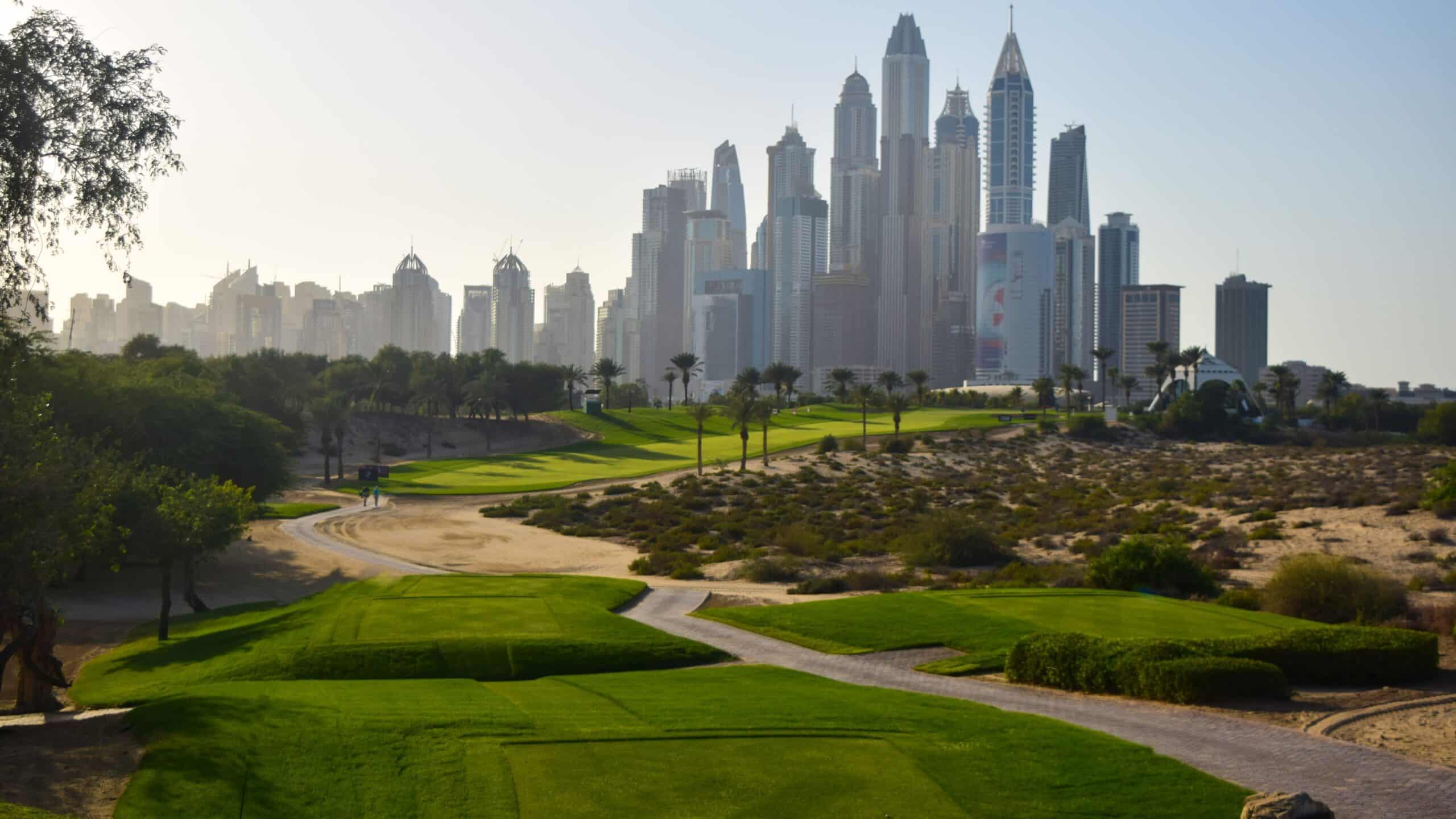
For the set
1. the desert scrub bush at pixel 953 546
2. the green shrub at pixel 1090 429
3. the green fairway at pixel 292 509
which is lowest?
the green fairway at pixel 292 509

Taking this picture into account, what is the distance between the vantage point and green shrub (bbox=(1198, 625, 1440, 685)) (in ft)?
68.1

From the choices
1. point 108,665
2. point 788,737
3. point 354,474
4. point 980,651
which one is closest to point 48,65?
point 108,665

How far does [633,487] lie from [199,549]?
4488cm

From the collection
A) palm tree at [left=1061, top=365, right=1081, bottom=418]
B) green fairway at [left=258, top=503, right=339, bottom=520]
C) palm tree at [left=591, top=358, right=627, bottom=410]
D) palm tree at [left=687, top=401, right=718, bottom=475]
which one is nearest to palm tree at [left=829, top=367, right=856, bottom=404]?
palm tree at [left=1061, top=365, right=1081, bottom=418]

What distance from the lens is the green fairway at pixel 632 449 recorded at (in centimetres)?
8488

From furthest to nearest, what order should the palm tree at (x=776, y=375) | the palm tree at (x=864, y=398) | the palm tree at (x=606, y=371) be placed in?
the palm tree at (x=776, y=375) → the palm tree at (x=606, y=371) → the palm tree at (x=864, y=398)

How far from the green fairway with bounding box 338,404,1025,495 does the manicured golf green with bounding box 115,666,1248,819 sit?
202ft

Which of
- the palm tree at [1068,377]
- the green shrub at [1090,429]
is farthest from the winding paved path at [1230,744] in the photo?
the palm tree at [1068,377]

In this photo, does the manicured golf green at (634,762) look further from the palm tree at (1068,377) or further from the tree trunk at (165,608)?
the palm tree at (1068,377)

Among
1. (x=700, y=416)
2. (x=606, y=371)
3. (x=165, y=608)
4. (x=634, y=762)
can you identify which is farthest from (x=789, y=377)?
(x=634, y=762)

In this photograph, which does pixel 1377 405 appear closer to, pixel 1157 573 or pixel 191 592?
pixel 1157 573

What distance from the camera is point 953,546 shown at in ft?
148

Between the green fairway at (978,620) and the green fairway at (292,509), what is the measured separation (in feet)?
130

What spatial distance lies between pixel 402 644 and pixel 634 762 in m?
11.4
